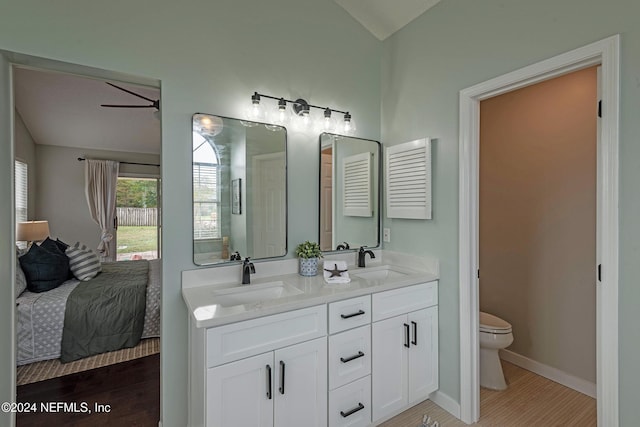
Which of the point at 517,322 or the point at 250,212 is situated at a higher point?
the point at 250,212

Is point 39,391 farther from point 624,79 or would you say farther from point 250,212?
point 624,79

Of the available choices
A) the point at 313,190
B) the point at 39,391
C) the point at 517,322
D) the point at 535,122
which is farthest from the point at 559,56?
the point at 39,391

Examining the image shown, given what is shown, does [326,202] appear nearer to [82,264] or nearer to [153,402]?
[153,402]

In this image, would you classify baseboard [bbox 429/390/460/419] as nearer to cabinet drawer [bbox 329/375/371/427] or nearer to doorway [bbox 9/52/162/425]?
cabinet drawer [bbox 329/375/371/427]

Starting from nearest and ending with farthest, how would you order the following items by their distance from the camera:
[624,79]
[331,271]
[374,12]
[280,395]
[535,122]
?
[624,79]
[280,395]
[331,271]
[374,12]
[535,122]

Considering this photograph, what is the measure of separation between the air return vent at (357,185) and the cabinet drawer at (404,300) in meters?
0.75

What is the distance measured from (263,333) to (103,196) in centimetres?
491

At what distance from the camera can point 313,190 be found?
2227mm

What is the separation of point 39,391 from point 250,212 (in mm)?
2004

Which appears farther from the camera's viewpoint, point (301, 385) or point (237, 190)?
point (237, 190)

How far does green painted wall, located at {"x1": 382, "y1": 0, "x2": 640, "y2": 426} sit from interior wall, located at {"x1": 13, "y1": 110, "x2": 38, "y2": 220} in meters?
4.74

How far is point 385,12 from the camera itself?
2307mm

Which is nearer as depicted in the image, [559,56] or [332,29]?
[559,56]

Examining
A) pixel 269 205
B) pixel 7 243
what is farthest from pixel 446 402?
pixel 7 243
